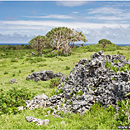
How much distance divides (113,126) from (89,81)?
3724mm

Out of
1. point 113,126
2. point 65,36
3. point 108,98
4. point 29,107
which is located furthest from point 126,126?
point 65,36

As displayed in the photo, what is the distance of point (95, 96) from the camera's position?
955 cm

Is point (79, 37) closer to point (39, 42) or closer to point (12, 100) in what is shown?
point (39, 42)

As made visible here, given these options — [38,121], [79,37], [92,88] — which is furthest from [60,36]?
[38,121]

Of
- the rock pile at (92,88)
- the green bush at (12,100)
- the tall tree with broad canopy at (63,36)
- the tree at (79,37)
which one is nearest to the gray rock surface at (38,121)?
the rock pile at (92,88)

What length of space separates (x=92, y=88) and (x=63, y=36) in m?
41.7

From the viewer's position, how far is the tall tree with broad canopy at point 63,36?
4962cm

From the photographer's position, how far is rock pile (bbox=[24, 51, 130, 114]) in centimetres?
899

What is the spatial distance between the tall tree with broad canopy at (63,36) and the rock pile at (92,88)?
38272mm

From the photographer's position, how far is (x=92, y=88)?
10.1 metres

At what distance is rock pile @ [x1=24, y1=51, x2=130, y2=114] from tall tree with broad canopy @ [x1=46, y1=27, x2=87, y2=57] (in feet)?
126

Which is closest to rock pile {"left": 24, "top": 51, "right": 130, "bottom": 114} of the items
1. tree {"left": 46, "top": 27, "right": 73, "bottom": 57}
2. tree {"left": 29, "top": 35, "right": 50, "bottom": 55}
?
tree {"left": 46, "top": 27, "right": 73, "bottom": 57}

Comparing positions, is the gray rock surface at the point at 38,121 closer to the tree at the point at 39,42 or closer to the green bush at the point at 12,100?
the green bush at the point at 12,100

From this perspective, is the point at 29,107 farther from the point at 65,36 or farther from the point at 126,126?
the point at 65,36
